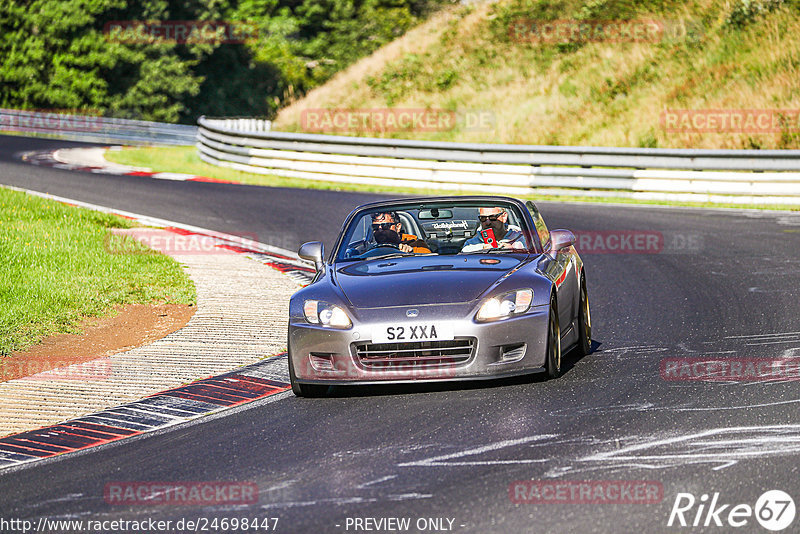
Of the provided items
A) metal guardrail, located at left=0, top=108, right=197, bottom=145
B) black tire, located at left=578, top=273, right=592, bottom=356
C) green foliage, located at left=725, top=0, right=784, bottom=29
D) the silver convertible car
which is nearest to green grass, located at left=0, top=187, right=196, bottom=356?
the silver convertible car

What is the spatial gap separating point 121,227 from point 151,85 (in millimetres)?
40970

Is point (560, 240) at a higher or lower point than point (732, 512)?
higher

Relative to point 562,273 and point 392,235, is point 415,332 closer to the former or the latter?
point 562,273

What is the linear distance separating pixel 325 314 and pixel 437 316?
2.69ft

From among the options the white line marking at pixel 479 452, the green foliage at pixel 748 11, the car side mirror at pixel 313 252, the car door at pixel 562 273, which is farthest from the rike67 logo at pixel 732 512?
the green foliage at pixel 748 11

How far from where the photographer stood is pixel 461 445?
638 cm

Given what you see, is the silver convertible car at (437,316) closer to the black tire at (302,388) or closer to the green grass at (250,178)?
the black tire at (302,388)

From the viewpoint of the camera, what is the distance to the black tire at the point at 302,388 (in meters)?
7.96

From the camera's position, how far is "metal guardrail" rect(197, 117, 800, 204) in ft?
70.2

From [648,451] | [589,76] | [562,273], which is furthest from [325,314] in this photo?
[589,76]

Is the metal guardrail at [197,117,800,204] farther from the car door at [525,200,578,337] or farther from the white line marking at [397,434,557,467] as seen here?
the white line marking at [397,434,557,467]

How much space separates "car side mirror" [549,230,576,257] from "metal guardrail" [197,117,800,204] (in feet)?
42.8

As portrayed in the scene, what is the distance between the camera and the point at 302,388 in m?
8.02

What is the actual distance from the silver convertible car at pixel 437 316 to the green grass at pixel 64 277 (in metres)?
3.35
